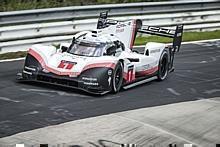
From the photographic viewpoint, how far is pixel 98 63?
46.4 ft

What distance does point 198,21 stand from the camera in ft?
79.4

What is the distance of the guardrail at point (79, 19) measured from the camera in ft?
61.2

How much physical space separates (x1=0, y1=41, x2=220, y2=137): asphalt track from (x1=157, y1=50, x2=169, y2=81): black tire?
7.6 inches

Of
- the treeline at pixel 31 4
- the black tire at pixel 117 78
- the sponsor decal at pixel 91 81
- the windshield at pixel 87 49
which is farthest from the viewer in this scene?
the treeline at pixel 31 4

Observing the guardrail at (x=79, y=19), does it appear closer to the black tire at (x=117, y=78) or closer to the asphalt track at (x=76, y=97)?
the asphalt track at (x=76, y=97)

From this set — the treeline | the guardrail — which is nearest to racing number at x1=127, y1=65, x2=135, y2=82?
the guardrail

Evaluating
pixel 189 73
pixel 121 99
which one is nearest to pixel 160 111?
pixel 121 99

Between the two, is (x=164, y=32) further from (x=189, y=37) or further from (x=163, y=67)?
(x=189, y=37)

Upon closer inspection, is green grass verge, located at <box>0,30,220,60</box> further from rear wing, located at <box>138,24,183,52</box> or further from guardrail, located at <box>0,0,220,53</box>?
rear wing, located at <box>138,24,183,52</box>

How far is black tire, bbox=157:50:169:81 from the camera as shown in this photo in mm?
16422

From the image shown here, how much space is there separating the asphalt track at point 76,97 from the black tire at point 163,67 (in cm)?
19

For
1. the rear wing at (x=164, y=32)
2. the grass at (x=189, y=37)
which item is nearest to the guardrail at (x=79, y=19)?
the grass at (x=189, y=37)

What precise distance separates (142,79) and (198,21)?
9.19m

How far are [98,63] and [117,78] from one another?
65cm
